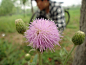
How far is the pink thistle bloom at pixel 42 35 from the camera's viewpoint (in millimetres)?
569

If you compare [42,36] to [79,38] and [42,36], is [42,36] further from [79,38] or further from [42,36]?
[79,38]

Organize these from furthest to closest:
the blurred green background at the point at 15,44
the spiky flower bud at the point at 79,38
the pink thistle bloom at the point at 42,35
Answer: the blurred green background at the point at 15,44, the spiky flower bud at the point at 79,38, the pink thistle bloom at the point at 42,35

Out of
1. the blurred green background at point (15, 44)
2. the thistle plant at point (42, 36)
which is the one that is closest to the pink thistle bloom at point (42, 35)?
the thistle plant at point (42, 36)

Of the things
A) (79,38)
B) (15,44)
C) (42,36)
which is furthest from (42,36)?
(15,44)

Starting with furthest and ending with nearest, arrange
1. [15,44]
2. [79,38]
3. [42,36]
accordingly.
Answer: [15,44], [79,38], [42,36]

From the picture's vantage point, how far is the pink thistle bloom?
1.87ft

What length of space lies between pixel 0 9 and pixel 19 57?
13.1 ft

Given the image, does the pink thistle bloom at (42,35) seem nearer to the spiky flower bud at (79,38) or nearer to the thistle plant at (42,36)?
the thistle plant at (42,36)

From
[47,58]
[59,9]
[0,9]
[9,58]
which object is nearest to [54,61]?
[47,58]

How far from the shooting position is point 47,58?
6.18ft

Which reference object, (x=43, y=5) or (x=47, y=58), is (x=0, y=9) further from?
(x=47, y=58)

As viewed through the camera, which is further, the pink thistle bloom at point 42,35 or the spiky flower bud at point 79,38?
the spiky flower bud at point 79,38

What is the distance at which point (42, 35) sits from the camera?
586 millimetres

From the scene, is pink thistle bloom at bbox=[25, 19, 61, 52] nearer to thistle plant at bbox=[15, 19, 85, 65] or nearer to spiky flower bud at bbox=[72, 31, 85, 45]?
thistle plant at bbox=[15, 19, 85, 65]
